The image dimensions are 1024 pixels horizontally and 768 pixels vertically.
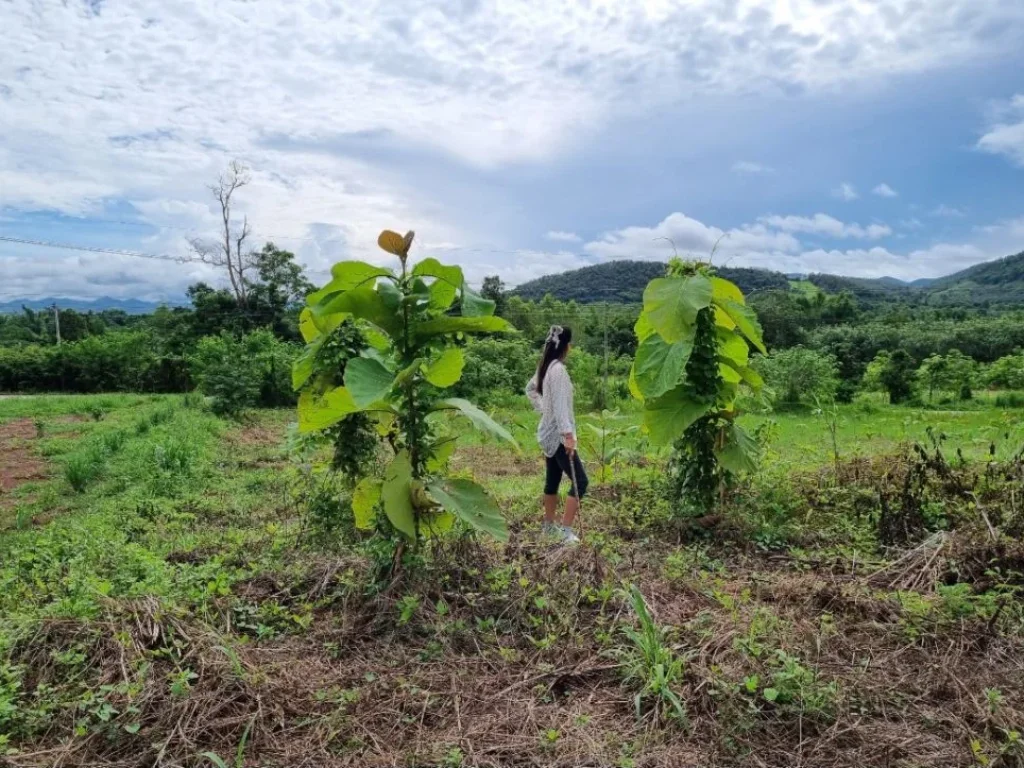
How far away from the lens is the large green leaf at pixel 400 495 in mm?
3018

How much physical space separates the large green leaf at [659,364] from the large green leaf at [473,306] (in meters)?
1.66

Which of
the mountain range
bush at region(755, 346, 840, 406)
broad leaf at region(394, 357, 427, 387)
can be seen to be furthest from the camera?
the mountain range

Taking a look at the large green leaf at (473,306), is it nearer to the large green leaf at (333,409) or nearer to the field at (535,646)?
the large green leaf at (333,409)

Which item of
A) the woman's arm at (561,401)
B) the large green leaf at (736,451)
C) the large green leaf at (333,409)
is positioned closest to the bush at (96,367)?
the woman's arm at (561,401)

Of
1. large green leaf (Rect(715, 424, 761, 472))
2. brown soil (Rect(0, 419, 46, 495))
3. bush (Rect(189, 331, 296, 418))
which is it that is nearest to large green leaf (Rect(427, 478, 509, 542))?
large green leaf (Rect(715, 424, 761, 472))

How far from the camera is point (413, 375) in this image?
124 inches

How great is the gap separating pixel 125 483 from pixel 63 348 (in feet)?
72.9

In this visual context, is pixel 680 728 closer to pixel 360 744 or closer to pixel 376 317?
pixel 360 744

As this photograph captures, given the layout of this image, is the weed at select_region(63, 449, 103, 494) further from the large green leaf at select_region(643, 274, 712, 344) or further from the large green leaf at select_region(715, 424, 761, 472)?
the large green leaf at select_region(715, 424, 761, 472)

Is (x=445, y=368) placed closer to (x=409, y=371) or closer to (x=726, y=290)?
(x=409, y=371)

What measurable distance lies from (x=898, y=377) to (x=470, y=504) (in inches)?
745

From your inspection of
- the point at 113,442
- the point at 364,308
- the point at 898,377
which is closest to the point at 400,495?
the point at 364,308

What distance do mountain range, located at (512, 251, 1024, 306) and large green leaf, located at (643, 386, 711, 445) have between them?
11904 mm

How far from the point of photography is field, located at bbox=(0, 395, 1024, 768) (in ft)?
7.57
